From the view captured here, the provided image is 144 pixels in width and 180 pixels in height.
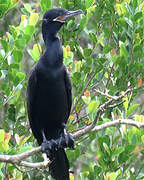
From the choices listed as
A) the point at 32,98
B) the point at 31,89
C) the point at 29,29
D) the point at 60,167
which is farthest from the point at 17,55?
the point at 60,167

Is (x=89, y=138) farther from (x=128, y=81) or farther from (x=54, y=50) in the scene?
(x=54, y=50)

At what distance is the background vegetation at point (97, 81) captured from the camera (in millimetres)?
4543

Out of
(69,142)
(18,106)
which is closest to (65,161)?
(69,142)

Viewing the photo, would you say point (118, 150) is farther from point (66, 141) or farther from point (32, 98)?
point (32, 98)

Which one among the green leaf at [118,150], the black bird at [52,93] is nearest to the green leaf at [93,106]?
the green leaf at [118,150]

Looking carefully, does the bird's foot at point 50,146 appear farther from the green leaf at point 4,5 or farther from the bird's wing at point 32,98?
the green leaf at point 4,5

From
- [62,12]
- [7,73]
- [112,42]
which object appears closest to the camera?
[7,73]

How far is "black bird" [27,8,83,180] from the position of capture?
514cm

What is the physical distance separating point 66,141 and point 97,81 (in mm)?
792

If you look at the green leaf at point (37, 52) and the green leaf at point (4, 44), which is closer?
the green leaf at point (4, 44)

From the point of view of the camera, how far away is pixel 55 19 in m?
5.25

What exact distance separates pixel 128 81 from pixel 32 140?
4.04ft

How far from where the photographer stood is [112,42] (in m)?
5.60

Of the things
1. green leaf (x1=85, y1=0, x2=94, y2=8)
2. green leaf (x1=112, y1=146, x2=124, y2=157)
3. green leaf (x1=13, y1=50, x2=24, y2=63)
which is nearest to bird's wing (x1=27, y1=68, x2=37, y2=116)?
green leaf (x1=13, y1=50, x2=24, y2=63)
